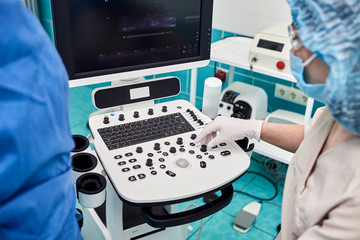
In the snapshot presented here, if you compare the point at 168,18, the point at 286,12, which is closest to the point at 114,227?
the point at 168,18

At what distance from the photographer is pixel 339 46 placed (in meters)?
0.74

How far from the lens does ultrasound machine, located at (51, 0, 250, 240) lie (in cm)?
114

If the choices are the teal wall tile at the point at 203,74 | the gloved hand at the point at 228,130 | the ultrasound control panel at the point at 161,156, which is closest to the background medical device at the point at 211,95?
the ultrasound control panel at the point at 161,156

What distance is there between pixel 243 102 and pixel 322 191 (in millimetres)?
1287

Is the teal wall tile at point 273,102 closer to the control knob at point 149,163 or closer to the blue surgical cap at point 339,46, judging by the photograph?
the control knob at point 149,163

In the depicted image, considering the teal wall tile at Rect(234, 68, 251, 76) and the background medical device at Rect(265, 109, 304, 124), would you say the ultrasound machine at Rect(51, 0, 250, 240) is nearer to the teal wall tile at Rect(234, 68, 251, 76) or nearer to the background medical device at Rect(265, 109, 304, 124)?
the background medical device at Rect(265, 109, 304, 124)

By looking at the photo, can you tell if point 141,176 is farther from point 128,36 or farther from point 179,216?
point 128,36

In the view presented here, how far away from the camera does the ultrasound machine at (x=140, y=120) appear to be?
1.14 meters

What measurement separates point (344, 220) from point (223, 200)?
0.49 metres

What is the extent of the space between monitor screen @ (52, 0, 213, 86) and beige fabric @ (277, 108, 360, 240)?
61cm

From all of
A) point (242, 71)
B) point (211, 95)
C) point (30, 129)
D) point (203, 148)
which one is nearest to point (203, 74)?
point (242, 71)

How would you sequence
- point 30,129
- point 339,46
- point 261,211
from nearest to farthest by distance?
1. point 30,129
2. point 339,46
3. point 261,211

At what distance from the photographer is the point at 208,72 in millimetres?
2797

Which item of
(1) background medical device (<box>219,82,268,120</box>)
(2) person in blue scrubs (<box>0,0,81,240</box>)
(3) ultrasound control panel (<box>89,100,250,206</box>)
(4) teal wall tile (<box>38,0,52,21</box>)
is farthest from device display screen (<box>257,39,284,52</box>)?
(4) teal wall tile (<box>38,0,52,21</box>)
